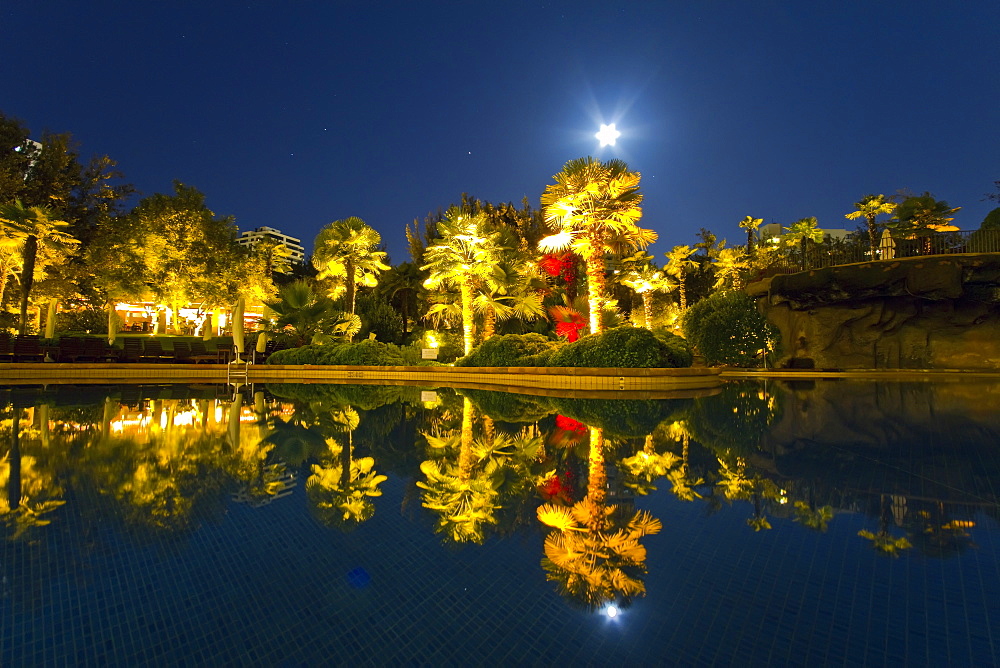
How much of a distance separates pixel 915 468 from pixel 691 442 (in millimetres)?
1946

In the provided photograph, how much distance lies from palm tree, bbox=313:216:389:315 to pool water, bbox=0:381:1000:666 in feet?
52.6

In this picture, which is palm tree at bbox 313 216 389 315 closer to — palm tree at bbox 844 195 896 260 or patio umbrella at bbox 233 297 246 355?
patio umbrella at bbox 233 297 246 355

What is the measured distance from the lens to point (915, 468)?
4.43 meters

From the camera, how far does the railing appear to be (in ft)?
57.5

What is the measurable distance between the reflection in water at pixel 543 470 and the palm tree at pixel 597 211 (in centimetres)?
712

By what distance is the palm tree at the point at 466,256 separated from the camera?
57.0 ft

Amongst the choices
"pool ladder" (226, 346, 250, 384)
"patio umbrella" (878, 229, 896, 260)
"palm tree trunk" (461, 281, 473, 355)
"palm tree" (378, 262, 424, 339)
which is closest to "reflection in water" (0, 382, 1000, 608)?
"pool ladder" (226, 346, 250, 384)

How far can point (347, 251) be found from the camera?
71.1 ft

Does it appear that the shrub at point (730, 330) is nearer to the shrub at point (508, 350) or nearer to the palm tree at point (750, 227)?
the shrub at point (508, 350)

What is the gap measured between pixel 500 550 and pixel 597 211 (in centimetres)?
1344

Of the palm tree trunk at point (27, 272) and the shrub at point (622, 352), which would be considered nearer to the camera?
the shrub at point (622, 352)

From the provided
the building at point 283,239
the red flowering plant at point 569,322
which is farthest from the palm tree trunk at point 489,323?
the building at point 283,239

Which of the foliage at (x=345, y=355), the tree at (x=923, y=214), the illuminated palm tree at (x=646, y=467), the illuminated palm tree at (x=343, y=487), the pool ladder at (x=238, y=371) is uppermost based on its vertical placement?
the tree at (x=923, y=214)

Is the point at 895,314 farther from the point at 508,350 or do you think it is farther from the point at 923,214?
the point at 508,350
